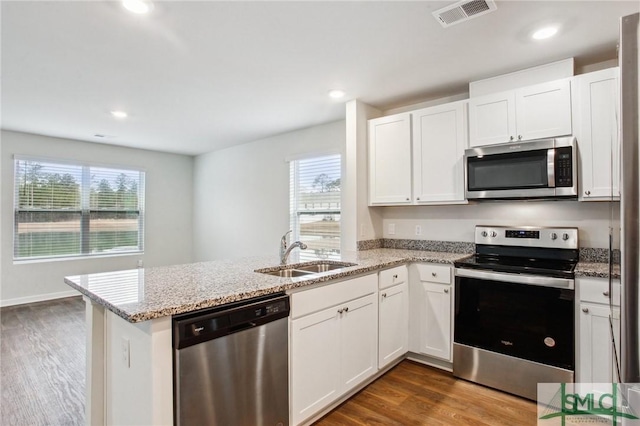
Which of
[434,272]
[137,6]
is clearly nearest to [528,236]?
[434,272]

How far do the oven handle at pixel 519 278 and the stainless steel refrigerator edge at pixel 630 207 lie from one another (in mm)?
1676

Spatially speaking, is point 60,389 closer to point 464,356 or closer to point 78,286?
point 78,286

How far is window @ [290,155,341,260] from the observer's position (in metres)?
4.45

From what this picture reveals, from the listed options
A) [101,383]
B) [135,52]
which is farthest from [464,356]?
[135,52]

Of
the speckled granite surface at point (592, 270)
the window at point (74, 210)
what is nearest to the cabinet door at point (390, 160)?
the speckled granite surface at point (592, 270)

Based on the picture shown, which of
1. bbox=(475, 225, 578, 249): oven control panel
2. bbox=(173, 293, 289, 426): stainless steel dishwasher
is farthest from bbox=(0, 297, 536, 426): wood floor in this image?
bbox=(475, 225, 578, 249): oven control panel

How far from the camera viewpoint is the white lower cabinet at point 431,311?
2.78 m

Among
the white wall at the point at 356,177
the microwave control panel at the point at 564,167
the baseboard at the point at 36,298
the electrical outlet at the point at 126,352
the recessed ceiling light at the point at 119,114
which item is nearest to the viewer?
the electrical outlet at the point at 126,352

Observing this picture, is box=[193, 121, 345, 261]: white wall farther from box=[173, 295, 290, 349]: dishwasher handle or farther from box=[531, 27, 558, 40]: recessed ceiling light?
box=[173, 295, 290, 349]: dishwasher handle

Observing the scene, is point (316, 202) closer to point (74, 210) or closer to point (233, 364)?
point (233, 364)

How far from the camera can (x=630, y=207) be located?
2.57 ft

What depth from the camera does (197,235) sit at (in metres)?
6.72

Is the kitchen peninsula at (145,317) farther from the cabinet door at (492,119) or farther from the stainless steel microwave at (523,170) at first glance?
the cabinet door at (492,119)

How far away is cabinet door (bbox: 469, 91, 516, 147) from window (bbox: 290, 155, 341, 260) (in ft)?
6.07
